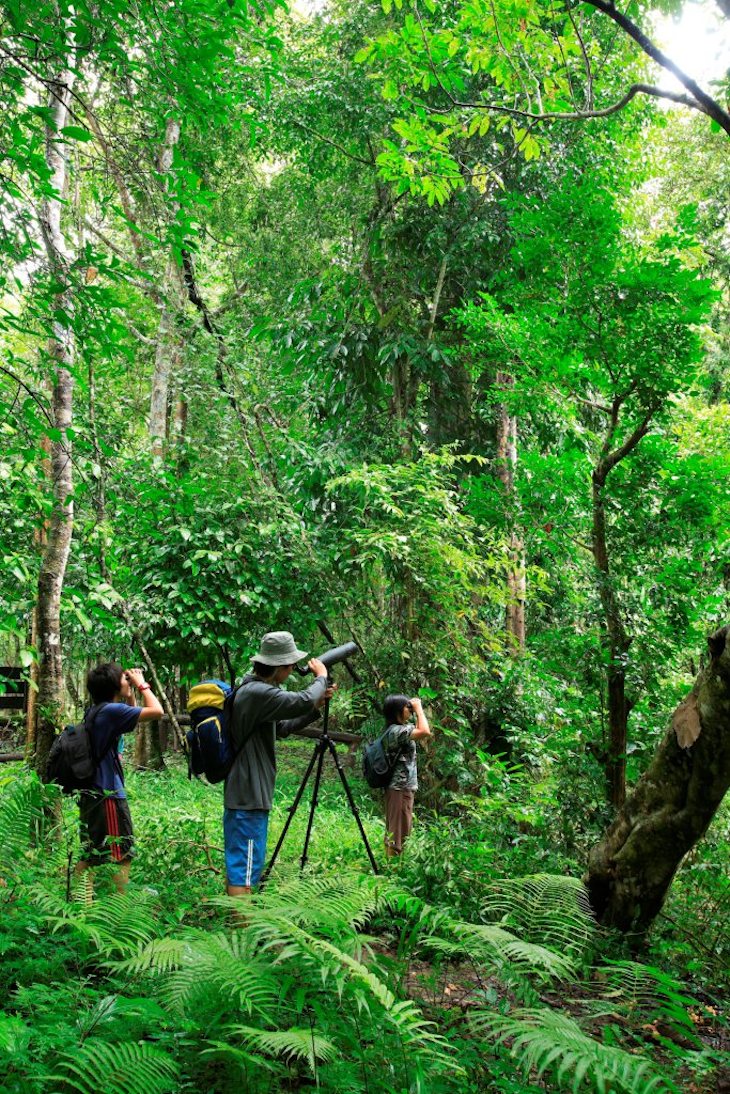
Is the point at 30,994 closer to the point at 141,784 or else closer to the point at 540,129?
the point at 141,784

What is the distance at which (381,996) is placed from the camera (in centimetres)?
236

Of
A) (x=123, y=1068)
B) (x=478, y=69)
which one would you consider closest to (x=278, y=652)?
(x=123, y=1068)

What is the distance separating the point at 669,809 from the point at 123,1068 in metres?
3.01

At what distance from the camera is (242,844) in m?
4.09

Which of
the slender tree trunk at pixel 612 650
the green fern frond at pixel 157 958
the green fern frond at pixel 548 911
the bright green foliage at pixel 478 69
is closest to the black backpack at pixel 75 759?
the green fern frond at pixel 157 958

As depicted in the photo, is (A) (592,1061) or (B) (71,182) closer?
(A) (592,1061)

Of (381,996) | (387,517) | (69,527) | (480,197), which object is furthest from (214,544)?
(381,996)

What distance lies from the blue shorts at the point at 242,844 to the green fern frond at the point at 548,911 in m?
1.25

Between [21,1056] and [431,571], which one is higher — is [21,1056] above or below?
below

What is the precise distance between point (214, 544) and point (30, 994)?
5385 millimetres

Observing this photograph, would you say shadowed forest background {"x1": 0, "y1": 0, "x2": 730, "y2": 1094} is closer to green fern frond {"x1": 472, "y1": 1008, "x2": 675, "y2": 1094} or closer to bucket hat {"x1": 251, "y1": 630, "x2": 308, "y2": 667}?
green fern frond {"x1": 472, "y1": 1008, "x2": 675, "y2": 1094}

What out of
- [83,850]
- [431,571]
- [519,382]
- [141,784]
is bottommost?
[141,784]

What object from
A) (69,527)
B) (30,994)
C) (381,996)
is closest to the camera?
(381,996)

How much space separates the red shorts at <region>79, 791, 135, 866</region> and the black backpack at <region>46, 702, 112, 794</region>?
0.08 metres
